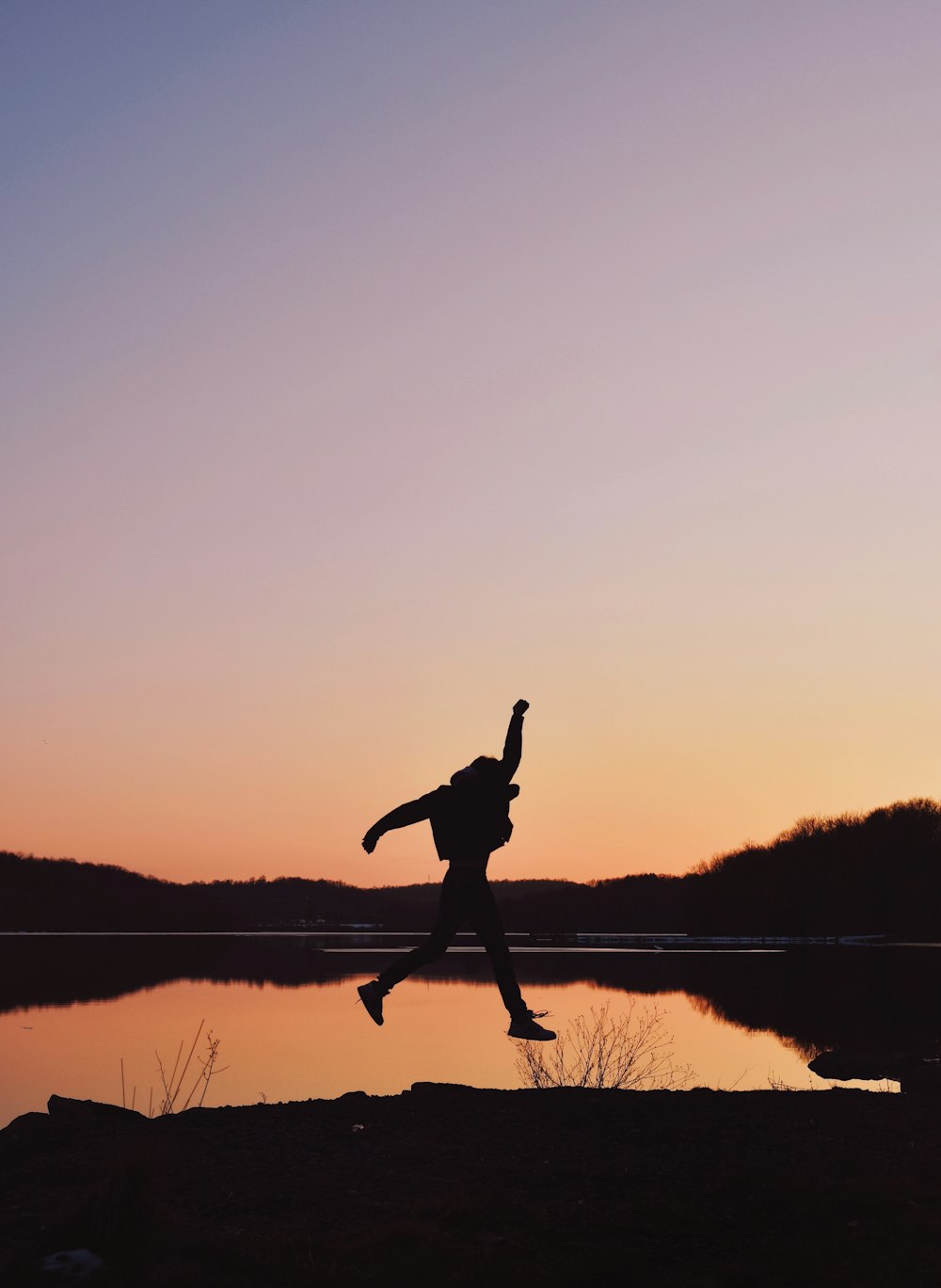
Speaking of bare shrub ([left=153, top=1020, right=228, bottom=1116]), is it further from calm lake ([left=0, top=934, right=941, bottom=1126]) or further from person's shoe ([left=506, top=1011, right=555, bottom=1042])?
person's shoe ([left=506, top=1011, right=555, bottom=1042])

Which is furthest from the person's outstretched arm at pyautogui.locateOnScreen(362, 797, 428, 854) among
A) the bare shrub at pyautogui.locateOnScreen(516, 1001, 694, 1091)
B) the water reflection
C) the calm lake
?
the water reflection

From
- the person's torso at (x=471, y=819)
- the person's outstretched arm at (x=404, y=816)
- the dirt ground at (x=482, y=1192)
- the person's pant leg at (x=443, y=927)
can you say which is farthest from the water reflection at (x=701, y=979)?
the person's outstretched arm at (x=404, y=816)

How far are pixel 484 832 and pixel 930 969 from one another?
66.1 m

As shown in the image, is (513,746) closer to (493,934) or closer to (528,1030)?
(493,934)

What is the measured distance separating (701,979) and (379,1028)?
2984 centimetres

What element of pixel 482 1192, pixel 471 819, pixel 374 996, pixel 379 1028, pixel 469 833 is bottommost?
pixel 379 1028

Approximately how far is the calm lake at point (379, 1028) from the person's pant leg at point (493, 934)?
11.0 meters

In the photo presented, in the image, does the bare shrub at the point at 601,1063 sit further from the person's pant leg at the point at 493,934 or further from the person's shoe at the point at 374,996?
the person's shoe at the point at 374,996

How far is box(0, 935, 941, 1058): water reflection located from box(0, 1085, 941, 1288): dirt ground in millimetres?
12939

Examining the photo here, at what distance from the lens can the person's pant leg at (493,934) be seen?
1123 cm

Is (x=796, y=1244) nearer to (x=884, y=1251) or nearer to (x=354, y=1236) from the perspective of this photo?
(x=884, y=1251)

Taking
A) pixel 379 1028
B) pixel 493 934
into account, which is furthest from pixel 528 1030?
pixel 379 1028

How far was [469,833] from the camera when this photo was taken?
11.2 metres

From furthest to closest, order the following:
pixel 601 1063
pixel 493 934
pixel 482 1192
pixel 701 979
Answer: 1. pixel 701 979
2. pixel 601 1063
3. pixel 493 934
4. pixel 482 1192
